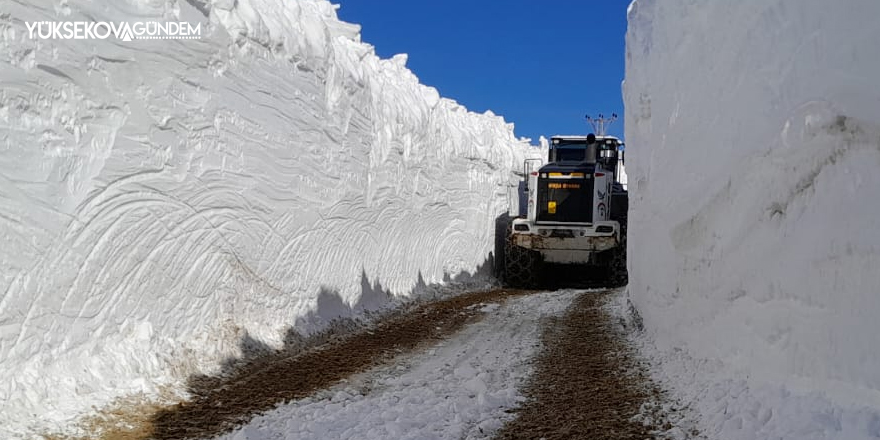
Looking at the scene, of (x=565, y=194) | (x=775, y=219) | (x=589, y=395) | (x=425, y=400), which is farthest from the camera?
(x=565, y=194)

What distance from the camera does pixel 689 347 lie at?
6.27 metres

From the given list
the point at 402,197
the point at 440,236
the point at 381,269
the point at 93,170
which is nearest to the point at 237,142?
the point at 93,170

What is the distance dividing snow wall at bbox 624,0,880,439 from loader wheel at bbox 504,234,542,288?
9464mm

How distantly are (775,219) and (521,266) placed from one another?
43.4 feet

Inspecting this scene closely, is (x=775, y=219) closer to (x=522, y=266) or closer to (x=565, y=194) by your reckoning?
(x=565, y=194)

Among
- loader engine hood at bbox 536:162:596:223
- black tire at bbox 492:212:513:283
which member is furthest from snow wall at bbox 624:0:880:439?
black tire at bbox 492:212:513:283

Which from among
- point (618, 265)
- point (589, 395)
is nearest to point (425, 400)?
point (589, 395)

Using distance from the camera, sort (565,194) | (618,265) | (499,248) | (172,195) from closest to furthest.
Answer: (172,195), (565,194), (618,265), (499,248)

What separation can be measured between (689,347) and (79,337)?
18.2 feet

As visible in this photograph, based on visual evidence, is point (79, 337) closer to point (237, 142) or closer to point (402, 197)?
point (237, 142)

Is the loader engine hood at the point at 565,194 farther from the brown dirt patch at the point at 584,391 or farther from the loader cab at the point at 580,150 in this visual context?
the brown dirt patch at the point at 584,391

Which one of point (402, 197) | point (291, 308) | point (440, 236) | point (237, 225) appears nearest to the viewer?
point (237, 225)

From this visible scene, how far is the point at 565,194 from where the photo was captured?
1645 centimetres

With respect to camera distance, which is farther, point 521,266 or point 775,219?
point 521,266
